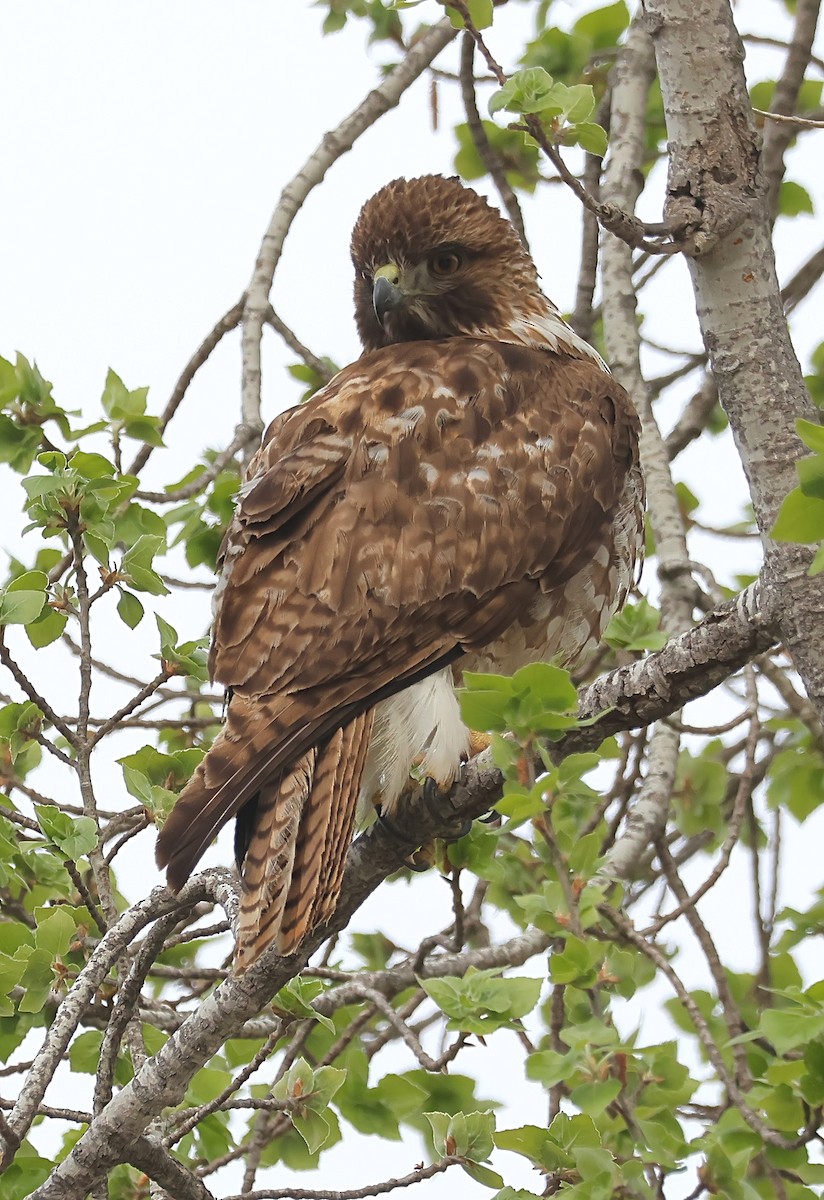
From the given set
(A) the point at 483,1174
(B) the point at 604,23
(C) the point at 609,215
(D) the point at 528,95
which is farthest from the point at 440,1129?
(B) the point at 604,23

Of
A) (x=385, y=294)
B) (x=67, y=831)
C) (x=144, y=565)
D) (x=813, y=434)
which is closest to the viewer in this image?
(x=813, y=434)

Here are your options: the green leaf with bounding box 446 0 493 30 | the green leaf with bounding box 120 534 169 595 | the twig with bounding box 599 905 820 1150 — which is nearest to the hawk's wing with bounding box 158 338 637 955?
the green leaf with bounding box 120 534 169 595

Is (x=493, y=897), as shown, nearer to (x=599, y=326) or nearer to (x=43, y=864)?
(x=43, y=864)

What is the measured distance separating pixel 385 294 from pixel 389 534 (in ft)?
3.40

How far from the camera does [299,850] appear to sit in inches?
114

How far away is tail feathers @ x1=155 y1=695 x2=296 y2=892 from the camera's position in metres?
2.66

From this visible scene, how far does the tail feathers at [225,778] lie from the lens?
→ 8.73 feet

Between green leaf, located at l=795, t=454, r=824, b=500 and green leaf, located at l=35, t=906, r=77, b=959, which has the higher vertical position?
green leaf, located at l=35, t=906, r=77, b=959

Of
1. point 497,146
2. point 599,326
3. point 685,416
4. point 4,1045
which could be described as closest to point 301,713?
point 4,1045

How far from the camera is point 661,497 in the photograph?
4508mm

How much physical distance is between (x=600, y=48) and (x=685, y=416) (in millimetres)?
1289

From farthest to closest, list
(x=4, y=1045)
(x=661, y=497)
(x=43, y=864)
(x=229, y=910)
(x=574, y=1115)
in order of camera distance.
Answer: (x=661, y=497), (x=43, y=864), (x=4, y=1045), (x=229, y=910), (x=574, y=1115)

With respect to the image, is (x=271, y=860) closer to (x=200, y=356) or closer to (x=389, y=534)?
(x=389, y=534)

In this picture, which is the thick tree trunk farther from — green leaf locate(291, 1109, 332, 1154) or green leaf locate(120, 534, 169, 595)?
green leaf locate(291, 1109, 332, 1154)
